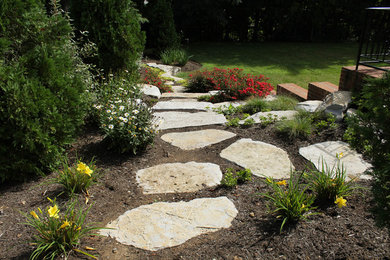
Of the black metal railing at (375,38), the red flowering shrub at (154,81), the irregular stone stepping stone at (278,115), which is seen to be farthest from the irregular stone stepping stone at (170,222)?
the red flowering shrub at (154,81)

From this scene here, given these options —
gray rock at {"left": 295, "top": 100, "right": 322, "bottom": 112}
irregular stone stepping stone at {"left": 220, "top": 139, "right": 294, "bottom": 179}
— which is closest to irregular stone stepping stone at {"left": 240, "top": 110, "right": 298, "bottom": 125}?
gray rock at {"left": 295, "top": 100, "right": 322, "bottom": 112}

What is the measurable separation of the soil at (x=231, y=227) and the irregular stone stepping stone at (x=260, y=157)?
0.40 ft

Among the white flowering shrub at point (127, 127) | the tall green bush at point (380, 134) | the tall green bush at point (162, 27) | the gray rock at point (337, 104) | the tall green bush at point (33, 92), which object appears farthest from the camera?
the tall green bush at point (162, 27)

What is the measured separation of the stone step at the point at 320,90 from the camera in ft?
17.4

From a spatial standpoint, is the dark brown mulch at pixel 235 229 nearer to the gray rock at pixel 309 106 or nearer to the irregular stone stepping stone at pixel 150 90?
the gray rock at pixel 309 106

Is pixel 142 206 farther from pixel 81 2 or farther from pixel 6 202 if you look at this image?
pixel 81 2

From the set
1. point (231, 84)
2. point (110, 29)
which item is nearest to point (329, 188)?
point (231, 84)

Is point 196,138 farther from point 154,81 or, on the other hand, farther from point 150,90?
point 154,81

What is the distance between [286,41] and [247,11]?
7.29ft

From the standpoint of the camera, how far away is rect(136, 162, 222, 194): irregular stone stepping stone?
2.94 m

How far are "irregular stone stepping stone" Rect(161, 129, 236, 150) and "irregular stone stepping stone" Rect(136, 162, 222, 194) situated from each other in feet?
1.69

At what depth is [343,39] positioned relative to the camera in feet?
47.0

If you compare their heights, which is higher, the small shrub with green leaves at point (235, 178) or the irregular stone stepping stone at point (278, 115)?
the irregular stone stepping stone at point (278, 115)

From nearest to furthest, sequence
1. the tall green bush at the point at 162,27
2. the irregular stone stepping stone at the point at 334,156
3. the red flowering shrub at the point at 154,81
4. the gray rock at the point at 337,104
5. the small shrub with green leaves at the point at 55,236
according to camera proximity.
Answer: the small shrub with green leaves at the point at 55,236 → the irregular stone stepping stone at the point at 334,156 → the gray rock at the point at 337,104 → the red flowering shrub at the point at 154,81 → the tall green bush at the point at 162,27
